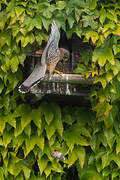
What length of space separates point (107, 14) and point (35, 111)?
907 millimetres

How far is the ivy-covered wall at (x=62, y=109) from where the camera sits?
2.79 m

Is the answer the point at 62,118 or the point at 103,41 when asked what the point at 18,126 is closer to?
the point at 62,118

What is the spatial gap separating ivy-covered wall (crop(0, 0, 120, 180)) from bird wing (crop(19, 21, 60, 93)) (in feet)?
0.64

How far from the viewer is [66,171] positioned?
324 centimetres

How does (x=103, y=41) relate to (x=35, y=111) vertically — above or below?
above

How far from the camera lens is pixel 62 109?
319 centimetres

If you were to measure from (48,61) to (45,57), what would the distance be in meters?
0.04

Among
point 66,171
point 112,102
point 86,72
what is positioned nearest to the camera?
point 86,72

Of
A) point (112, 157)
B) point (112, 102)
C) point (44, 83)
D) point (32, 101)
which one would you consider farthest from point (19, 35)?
point (112, 157)

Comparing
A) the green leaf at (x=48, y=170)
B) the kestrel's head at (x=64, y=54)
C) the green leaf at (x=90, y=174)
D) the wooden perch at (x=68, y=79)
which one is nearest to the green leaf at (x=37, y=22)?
the kestrel's head at (x=64, y=54)

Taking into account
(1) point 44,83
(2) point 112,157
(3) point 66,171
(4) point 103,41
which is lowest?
(3) point 66,171

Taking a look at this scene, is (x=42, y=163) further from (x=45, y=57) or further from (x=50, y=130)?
(x=45, y=57)

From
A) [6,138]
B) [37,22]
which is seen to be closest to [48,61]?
[37,22]

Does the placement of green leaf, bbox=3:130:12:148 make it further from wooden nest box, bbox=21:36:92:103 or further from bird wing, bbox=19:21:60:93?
bird wing, bbox=19:21:60:93
